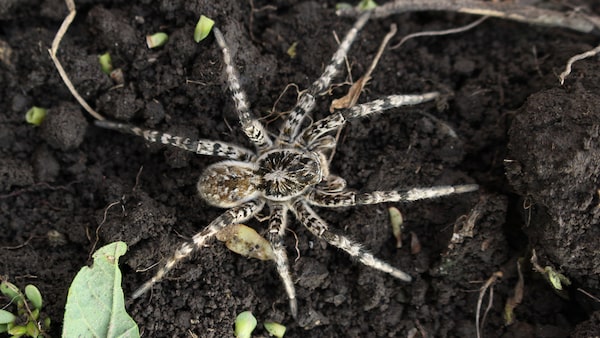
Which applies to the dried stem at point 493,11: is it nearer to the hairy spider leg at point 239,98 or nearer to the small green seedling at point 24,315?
the hairy spider leg at point 239,98

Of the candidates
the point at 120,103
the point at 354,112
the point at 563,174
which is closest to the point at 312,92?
the point at 354,112

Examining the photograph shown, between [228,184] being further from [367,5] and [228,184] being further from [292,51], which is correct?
[367,5]

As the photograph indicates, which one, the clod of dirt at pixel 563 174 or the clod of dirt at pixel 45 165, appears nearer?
the clod of dirt at pixel 563 174

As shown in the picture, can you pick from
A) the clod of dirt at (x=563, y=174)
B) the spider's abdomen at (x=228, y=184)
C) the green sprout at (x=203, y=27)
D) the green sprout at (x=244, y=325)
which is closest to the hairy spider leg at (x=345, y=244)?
the spider's abdomen at (x=228, y=184)

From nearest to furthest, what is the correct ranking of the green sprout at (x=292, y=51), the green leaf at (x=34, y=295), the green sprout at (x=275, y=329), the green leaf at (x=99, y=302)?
the green leaf at (x=99, y=302) → the green leaf at (x=34, y=295) → the green sprout at (x=275, y=329) → the green sprout at (x=292, y=51)

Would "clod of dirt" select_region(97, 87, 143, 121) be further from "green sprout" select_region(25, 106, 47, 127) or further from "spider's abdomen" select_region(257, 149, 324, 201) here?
"spider's abdomen" select_region(257, 149, 324, 201)

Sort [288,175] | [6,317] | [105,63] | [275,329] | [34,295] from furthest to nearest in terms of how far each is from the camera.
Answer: [105,63] → [288,175] → [275,329] → [34,295] → [6,317]
